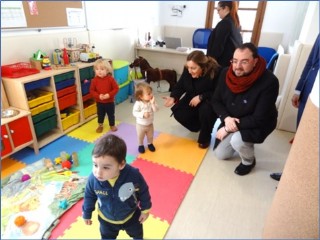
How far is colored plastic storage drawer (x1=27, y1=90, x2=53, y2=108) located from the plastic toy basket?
0.23 m

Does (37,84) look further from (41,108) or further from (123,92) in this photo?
(123,92)

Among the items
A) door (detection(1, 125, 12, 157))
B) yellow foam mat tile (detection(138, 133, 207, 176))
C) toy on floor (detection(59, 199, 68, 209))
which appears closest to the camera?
toy on floor (detection(59, 199, 68, 209))

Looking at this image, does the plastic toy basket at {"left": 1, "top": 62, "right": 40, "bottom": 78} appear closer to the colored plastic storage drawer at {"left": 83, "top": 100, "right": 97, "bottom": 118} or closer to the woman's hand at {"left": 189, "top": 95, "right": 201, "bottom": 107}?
the colored plastic storage drawer at {"left": 83, "top": 100, "right": 97, "bottom": 118}

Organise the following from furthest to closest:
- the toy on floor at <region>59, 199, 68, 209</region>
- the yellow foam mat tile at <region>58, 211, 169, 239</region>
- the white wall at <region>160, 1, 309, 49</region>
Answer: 1. the white wall at <region>160, 1, 309, 49</region>
2. the toy on floor at <region>59, 199, 68, 209</region>
3. the yellow foam mat tile at <region>58, 211, 169, 239</region>

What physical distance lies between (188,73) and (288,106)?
127 cm

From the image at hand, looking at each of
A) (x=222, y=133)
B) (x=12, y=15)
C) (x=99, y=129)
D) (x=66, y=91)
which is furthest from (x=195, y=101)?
(x=12, y=15)

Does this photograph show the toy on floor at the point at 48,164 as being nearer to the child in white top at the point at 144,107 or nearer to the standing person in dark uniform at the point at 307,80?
the child in white top at the point at 144,107

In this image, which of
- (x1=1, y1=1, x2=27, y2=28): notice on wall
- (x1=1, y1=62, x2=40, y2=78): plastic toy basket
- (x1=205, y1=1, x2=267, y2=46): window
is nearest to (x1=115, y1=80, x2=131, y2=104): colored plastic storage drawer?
(x1=1, y1=62, x2=40, y2=78): plastic toy basket

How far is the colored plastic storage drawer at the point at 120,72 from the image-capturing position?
10.2 ft

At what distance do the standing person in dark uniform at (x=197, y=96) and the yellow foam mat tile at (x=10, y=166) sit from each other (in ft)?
4.76

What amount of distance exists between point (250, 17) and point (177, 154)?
4.46m

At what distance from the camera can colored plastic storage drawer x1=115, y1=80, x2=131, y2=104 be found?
3.29 meters

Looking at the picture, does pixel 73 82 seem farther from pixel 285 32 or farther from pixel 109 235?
pixel 285 32

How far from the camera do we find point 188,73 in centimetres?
226
